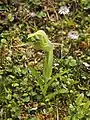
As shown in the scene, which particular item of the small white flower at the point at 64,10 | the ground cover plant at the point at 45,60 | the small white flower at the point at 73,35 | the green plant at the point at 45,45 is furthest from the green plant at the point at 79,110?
the small white flower at the point at 64,10

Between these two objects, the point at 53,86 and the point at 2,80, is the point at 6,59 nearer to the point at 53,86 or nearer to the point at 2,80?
the point at 2,80

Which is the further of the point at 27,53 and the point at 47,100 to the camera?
the point at 27,53

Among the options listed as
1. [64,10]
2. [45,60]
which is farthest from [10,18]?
[45,60]

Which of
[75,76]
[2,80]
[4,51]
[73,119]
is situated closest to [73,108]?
[73,119]

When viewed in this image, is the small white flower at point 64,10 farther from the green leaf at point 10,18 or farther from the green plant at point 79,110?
the green plant at point 79,110

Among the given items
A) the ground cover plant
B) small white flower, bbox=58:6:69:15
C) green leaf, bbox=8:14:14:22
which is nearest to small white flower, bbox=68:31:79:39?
the ground cover plant

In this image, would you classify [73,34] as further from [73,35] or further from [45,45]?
[45,45]

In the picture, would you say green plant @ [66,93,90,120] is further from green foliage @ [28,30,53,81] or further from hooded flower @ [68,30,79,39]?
hooded flower @ [68,30,79,39]

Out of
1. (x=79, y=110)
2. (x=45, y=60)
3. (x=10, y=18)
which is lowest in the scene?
(x=79, y=110)

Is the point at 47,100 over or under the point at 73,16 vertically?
under
